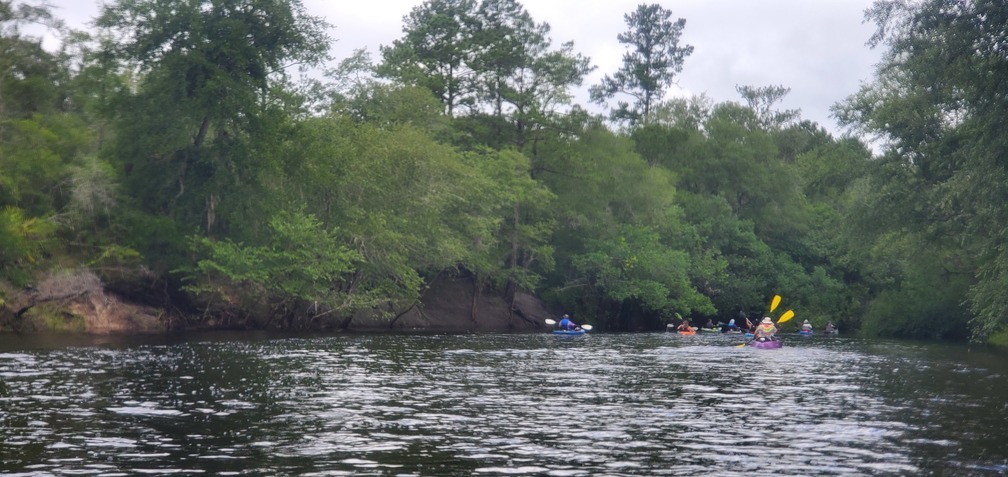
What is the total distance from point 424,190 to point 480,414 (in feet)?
125

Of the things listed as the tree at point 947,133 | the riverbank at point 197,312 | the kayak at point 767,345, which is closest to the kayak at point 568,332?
the riverbank at point 197,312

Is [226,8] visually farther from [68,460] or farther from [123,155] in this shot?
[68,460]

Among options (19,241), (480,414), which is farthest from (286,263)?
(480,414)

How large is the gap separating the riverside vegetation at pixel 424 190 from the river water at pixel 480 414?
955cm

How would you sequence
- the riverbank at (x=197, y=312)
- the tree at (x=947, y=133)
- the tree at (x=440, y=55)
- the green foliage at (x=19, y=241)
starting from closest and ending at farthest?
1. the tree at (x=947, y=133)
2. the green foliage at (x=19, y=241)
3. the riverbank at (x=197, y=312)
4. the tree at (x=440, y=55)

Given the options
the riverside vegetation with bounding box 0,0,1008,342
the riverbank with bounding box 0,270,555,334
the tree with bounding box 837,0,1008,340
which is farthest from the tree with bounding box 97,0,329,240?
the tree with bounding box 837,0,1008,340

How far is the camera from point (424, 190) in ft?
193

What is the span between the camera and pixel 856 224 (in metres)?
52.6

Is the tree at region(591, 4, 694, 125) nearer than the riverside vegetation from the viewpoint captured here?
No

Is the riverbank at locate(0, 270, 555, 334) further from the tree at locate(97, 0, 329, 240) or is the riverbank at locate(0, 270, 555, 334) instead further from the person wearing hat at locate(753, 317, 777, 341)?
the person wearing hat at locate(753, 317, 777, 341)

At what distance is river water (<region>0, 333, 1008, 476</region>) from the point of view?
15891mm

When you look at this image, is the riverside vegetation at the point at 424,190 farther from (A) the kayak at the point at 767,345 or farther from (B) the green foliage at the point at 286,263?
(A) the kayak at the point at 767,345

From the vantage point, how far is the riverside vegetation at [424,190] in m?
44.7

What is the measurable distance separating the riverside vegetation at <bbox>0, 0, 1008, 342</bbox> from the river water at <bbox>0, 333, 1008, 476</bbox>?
376 inches
